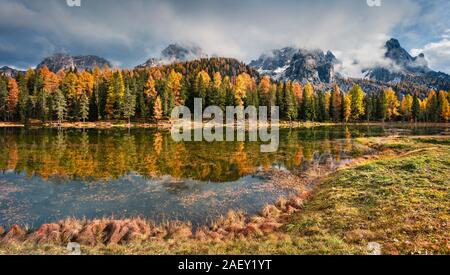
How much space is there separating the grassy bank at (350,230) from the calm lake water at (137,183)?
3.51 metres

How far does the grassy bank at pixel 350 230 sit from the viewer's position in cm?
975

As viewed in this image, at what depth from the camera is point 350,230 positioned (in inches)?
446

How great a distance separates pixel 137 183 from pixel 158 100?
236ft

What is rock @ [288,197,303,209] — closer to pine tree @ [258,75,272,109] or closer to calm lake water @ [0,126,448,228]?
calm lake water @ [0,126,448,228]

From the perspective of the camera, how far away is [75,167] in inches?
1039

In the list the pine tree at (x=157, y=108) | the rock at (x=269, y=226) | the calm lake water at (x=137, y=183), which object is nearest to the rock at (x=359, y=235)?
the rock at (x=269, y=226)

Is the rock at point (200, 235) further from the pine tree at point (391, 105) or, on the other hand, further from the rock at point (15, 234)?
the pine tree at point (391, 105)

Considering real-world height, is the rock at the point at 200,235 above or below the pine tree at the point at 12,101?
below

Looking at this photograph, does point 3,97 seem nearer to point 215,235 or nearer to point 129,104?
point 129,104

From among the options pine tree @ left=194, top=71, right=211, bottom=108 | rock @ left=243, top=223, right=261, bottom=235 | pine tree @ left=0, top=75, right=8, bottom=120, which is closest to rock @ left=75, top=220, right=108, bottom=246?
rock @ left=243, top=223, right=261, bottom=235

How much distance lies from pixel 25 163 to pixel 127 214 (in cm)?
2021

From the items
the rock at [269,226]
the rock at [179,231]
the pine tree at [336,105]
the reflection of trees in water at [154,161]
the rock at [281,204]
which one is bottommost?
the rock at [179,231]

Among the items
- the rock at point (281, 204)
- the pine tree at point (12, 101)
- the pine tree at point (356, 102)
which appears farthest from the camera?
the pine tree at point (356, 102)
